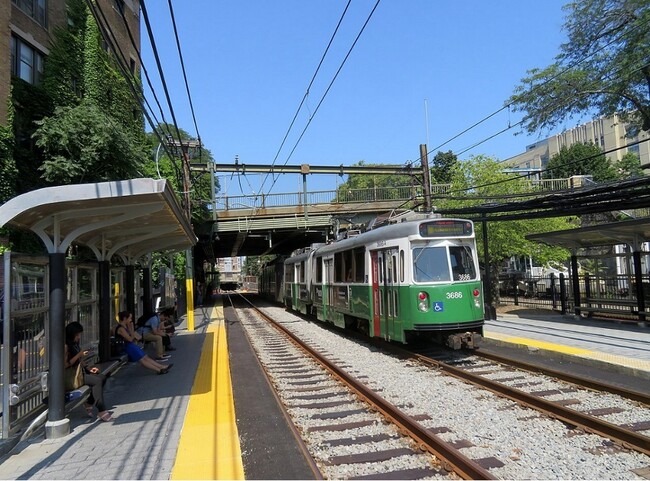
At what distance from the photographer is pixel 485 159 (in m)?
25.2

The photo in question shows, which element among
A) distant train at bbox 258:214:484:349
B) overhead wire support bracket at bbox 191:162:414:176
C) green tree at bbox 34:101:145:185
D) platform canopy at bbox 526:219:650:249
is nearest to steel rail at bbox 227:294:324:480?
distant train at bbox 258:214:484:349

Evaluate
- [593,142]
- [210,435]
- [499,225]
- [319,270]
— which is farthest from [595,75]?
[593,142]

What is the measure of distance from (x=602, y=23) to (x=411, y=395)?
21881mm

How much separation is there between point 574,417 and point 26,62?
20.8 m

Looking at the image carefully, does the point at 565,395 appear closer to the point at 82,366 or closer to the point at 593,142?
the point at 82,366

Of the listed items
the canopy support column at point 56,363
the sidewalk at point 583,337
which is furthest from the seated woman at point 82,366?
the sidewalk at point 583,337

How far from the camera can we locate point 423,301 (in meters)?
10.0

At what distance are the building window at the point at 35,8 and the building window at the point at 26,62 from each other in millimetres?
1293

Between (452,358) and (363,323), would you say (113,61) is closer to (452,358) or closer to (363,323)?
(363,323)

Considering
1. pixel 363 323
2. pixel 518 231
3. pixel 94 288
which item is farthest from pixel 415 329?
pixel 518 231

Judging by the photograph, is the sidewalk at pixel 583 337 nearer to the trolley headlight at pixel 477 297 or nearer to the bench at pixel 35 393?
the trolley headlight at pixel 477 297

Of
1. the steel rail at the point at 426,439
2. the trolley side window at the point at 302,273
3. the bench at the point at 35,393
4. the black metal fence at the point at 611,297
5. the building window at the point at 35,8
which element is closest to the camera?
the steel rail at the point at 426,439

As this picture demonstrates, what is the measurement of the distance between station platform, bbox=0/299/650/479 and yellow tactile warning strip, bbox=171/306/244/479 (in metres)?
0.01

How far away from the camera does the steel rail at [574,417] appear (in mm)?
5228
